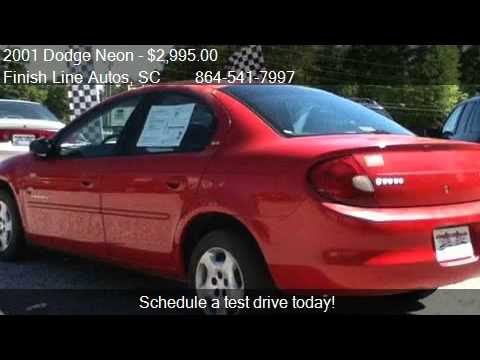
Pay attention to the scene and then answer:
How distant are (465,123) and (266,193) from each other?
4.96 metres

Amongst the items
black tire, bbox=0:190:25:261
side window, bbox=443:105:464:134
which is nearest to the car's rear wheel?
black tire, bbox=0:190:25:261

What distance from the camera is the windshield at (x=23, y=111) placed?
1072 centimetres

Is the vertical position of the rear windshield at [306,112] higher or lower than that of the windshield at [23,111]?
higher

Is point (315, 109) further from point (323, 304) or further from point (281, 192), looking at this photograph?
point (323, 304)

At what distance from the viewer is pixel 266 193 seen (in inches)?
132

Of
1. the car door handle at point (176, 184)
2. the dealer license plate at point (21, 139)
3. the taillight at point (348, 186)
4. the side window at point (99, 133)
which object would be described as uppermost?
the side window at point (99, 133)

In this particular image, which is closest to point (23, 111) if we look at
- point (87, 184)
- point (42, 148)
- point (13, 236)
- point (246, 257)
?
point (13, 236)

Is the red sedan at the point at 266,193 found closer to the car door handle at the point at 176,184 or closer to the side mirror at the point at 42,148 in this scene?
the car door handle at the point at 176,184

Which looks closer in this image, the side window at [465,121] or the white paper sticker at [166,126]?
the white paper sticker at [166,126]

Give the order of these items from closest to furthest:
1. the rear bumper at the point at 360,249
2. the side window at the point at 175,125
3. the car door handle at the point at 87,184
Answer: the rear bumper at the point at 360,249
the side window at the point at 175,125
the car door handle at the point at 87,184

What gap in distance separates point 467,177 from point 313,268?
102 cm

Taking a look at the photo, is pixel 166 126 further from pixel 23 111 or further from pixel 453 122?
pixel 23 111

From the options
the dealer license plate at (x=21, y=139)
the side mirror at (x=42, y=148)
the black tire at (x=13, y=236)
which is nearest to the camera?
the side mirror at (x=42, y=148)

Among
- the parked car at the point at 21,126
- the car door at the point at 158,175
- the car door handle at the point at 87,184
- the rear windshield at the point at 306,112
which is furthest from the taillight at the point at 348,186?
the parked car at the point at 21,126
